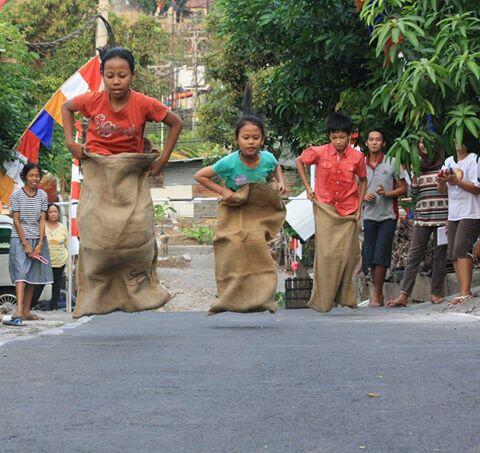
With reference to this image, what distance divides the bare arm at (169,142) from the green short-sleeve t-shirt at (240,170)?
39.6 inches

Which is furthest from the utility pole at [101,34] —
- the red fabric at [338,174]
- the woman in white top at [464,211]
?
the red fabric at [338,174]

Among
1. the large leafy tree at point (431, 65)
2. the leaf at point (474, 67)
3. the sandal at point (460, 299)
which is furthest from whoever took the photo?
the sandal at point (460, 299)

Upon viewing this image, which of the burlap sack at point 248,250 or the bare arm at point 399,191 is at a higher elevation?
Result: the bare arm at point 399,191

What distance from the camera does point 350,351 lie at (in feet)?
23.0

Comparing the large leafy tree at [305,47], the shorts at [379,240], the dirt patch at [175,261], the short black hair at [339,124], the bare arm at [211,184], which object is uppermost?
the large leafy tree at [305,47]

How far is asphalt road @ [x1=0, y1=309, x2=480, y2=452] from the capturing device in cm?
438

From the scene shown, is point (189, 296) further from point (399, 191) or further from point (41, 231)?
point (41, 231)

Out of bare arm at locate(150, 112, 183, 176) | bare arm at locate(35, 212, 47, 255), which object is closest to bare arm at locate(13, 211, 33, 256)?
bare arm at locate(35, 212, 47, 255)

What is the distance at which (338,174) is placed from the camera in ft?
37.7

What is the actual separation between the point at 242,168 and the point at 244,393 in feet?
15.8

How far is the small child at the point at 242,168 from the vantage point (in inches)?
391

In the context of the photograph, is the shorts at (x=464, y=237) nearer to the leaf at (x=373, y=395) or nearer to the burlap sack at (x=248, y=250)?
the burlap sack at (x=248, y=250)

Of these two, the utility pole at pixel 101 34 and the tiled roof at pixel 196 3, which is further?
the tiled roof at pixel 196 3

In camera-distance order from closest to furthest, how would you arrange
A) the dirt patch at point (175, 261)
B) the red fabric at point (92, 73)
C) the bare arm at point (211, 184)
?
the bare arm at point (211, 184)
the red fabric at point (92, 73)
the dirt patch at point (175, 261)
